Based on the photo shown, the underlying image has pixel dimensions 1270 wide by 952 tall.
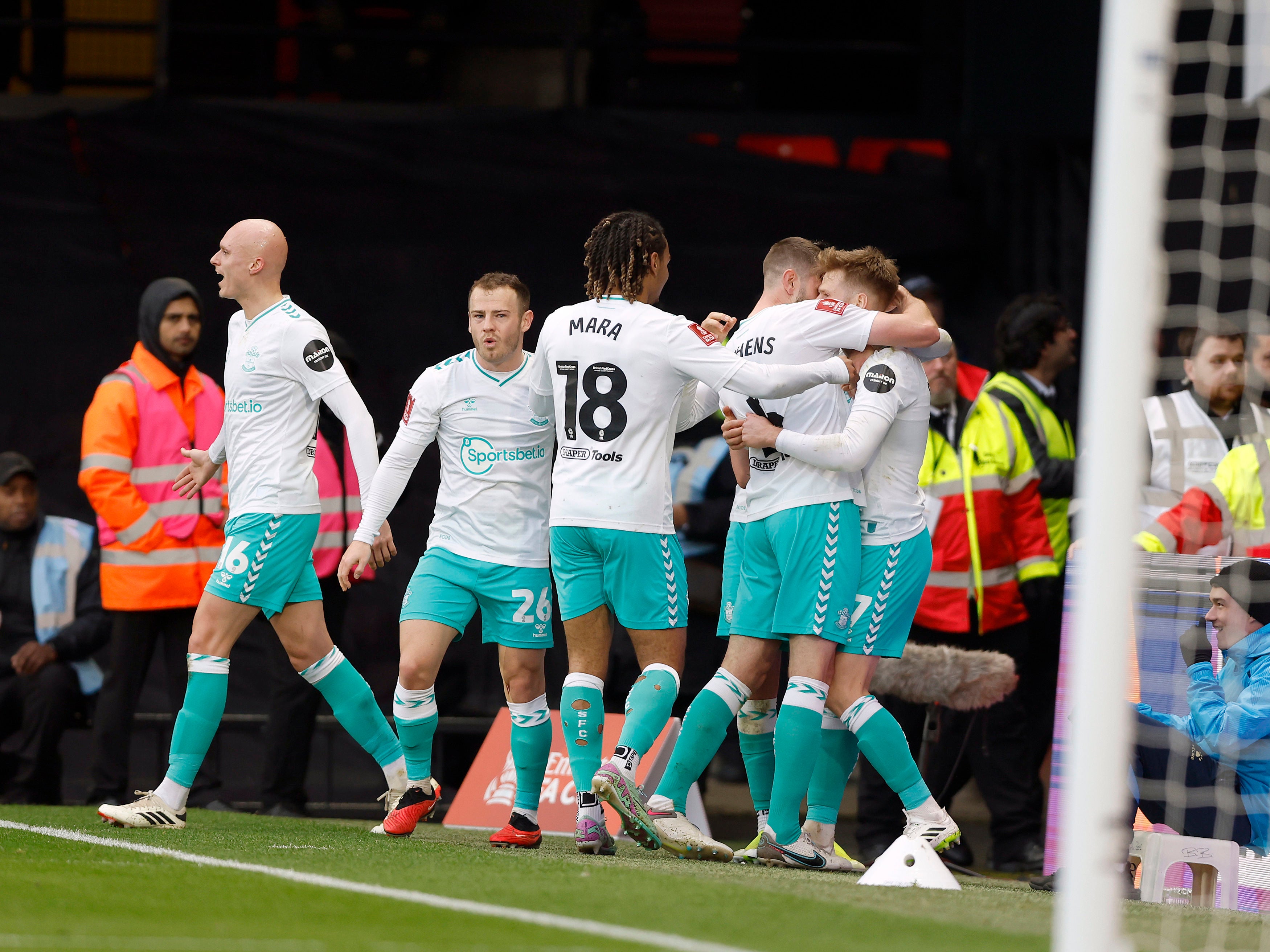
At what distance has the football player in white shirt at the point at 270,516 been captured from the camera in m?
5.81

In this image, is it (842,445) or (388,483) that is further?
(388,483)

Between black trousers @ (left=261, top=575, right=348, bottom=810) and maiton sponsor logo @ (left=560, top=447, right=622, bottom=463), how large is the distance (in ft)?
7.07

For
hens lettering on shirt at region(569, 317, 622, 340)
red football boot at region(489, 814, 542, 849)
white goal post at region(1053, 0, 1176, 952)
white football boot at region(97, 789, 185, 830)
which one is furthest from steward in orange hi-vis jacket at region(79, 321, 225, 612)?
white goal post at region(1053, 0, 1176, 952)

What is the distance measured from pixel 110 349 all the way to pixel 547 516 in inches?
149

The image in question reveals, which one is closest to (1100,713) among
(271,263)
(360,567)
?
(360,567)

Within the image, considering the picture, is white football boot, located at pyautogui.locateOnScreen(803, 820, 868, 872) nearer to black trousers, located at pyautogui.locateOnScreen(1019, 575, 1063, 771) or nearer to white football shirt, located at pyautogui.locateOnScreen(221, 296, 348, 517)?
black trousers, located at pyautogui.locateOnScreen(1019, 575, 1063, 771)

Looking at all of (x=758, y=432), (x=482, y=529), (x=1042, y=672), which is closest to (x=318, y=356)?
(x=482, y=529)

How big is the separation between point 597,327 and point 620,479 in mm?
500

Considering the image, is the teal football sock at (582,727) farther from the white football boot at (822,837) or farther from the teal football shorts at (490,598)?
the white football boot at (822,837)

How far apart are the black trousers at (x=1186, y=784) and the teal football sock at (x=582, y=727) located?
1.75m

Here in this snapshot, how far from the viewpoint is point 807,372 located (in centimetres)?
515

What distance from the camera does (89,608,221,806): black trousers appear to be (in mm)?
7086

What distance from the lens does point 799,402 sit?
5.48 m

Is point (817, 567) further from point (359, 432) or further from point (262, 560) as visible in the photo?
point (262, 560)
